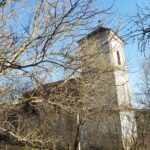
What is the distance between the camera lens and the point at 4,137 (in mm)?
10914

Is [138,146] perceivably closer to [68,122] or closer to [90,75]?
[68,122]

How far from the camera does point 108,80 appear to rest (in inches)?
443

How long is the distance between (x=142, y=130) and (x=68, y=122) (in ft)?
15.9

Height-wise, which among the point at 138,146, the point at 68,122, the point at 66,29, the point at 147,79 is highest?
the point at 147,79

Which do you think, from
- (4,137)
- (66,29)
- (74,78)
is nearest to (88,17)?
(66,29)

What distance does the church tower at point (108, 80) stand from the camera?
31.4ft

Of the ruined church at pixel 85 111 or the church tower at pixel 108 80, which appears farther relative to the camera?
the ruined church at pixel 85 111

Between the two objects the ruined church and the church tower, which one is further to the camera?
the ruined church

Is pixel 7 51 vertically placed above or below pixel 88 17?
below

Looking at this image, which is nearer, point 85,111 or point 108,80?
point 108,80

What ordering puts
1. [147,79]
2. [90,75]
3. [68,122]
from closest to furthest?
[90,75] → [68,122] → [147,79]

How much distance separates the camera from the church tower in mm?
9586

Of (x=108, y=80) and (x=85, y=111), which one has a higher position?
(x=108, y=80)

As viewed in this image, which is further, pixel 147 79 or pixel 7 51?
pixel 147 79
